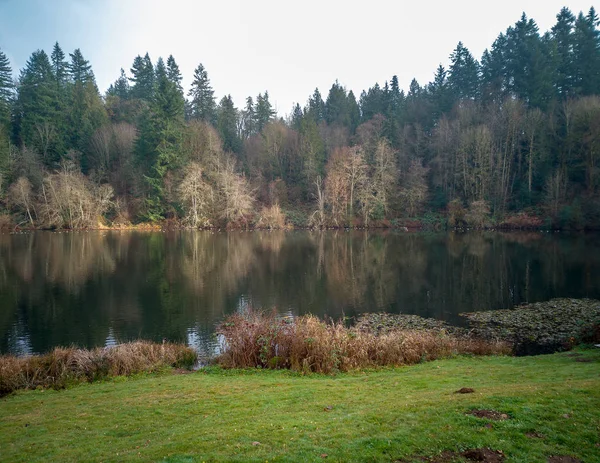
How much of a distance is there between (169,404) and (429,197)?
7310 centimetres

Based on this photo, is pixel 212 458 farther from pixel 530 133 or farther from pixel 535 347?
pixel 530 133

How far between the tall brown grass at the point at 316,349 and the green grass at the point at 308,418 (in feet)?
4.85

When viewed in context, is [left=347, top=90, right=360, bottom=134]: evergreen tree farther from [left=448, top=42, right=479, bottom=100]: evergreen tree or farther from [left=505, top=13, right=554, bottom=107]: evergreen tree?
[left=505, top=13, right=554, bottom=107]: evergreen tree

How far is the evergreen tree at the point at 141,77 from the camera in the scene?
9894 centimetres

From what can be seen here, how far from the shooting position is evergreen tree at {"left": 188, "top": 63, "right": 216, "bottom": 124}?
97.4 m

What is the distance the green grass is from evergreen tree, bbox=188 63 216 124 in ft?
308

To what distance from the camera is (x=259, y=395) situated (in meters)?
9.71

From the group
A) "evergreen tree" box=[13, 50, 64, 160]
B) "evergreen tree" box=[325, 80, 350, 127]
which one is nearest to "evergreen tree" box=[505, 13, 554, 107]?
"evergreen tree" box=[325, 80, 350, 127]

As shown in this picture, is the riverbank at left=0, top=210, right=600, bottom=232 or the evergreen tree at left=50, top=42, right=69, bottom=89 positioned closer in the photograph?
the riverbank at left=0, top=210, right=600, bottom=232

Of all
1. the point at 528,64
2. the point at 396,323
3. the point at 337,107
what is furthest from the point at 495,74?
the point at 396,323

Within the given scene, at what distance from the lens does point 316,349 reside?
1324 cm

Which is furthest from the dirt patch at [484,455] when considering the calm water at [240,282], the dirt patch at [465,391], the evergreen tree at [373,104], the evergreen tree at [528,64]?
the evergreen tree at [373,104]

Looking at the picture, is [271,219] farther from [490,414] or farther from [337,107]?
[490,414]

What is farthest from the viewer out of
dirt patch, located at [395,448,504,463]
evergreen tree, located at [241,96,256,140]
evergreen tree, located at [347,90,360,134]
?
evergreen tree, located at [241,96,256,140]
